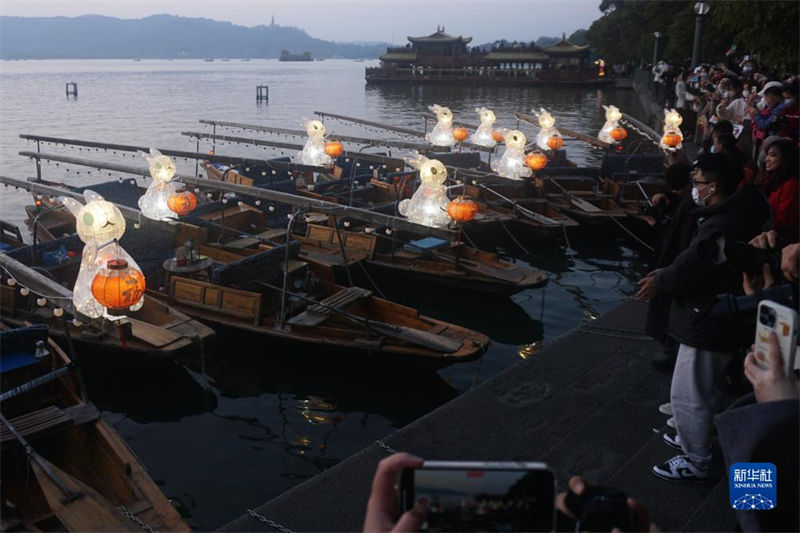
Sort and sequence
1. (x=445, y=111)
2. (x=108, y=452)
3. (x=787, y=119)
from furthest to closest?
(x=445, y=111) < (x=787, y=119) < (x=108, y=452)

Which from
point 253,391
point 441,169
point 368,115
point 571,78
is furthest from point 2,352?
point 571,78

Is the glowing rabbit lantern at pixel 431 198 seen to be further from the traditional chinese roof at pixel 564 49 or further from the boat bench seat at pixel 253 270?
the traditional chinese roof at pixel 564 49

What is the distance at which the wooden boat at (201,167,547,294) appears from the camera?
1482cm

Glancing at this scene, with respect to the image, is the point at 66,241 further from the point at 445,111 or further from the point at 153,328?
the point at 445,111

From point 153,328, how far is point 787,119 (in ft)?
41.5

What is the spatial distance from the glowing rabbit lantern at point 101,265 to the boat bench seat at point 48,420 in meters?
1.19

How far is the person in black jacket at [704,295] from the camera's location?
16.6 ft

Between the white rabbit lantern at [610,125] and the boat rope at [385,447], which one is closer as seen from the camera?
the boat rope at [385,447]

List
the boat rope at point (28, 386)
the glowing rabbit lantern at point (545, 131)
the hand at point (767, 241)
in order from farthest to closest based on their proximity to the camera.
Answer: the glowing rabbit lantern at point (545, 131), the boat rope at point (28, 386), the hand at point (767, 241)

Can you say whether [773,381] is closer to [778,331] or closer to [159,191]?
[778,331]

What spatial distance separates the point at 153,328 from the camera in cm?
1127

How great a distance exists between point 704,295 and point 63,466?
7.54 m

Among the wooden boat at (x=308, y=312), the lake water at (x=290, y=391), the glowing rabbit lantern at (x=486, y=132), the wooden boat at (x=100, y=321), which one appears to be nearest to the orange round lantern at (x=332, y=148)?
the glowing rabbit lantern at (x=486, y=132)

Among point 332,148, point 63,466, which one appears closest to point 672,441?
point 63,466
